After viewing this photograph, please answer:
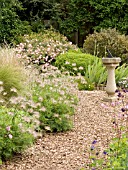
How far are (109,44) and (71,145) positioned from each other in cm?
724

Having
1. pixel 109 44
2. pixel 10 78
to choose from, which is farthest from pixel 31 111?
pixel 109 44

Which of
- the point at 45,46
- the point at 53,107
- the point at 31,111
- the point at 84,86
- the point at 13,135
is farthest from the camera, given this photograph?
the point at 45,46

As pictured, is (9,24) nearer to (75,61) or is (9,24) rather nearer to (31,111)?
(75,61)

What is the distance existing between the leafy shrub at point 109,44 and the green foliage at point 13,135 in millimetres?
7245

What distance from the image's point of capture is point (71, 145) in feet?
15.1

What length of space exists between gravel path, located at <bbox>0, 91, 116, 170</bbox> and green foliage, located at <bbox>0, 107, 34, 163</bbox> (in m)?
0.13

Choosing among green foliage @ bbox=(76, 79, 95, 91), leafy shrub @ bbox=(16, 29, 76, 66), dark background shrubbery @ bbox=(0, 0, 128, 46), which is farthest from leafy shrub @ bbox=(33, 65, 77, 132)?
dark background shrubbery @ bbox=(0, 0, 128, 46)

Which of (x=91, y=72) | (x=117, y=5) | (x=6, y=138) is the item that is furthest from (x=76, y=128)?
(x=117, y=5)

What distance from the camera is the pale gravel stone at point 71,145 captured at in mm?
3965

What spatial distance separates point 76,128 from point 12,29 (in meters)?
8.82

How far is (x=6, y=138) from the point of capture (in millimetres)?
3918

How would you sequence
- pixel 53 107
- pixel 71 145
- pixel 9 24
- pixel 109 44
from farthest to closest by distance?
1. pixel 9 24
2. pixel 109 44
3. pixel 53 107
4. pixel 71 145

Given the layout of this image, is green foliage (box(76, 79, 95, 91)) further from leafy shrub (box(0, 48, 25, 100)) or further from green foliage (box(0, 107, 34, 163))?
green foliage (box(0, 107, 34, 163))

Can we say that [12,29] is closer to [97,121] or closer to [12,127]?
[97,121]
